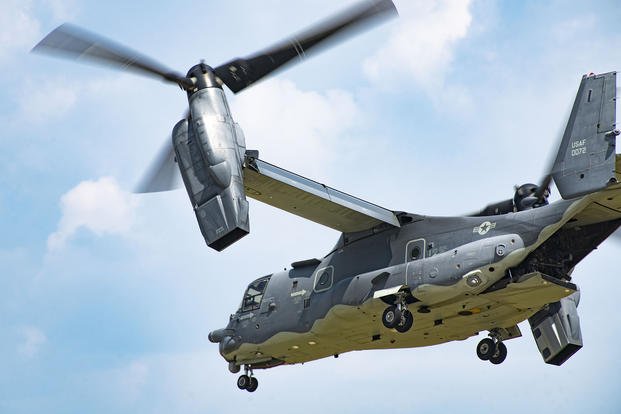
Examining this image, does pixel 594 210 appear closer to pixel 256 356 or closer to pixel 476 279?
pixel 476 279

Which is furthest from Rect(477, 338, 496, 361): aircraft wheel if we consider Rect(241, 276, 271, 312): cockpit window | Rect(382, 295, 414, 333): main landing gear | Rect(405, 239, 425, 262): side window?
Rect(241, 276, 271, 312): cockpit window

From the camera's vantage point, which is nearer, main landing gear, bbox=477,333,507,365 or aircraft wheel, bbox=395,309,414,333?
aircraft wheel, bbox=395,309,414,333

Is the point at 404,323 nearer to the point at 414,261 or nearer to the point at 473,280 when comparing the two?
the point at 414,261

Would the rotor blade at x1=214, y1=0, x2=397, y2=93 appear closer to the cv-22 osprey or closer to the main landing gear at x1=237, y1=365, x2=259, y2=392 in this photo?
the cv-22 osprey

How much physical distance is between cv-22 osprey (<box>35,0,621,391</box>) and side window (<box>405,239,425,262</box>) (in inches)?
1.4

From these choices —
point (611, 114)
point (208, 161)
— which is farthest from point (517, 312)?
point (208, 161)

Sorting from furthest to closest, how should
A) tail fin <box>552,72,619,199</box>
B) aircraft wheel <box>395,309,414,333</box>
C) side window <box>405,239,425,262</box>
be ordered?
side window <box>405,239,425,262</box>, aircraft wheel <box>395,309,414,333</box>, tail fin <box>552,72,619,199</box>

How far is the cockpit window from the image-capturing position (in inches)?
1439

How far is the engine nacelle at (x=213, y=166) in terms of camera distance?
2928 cm

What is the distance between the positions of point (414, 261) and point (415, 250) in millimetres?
418

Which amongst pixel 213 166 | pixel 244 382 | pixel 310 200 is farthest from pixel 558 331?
pixel 213 166

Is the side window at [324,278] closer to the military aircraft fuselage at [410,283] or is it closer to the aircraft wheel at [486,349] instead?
the military aircraft fuselage at [410,283]

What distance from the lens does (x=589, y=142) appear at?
94.7ft

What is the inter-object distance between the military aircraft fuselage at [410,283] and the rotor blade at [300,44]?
5344 millimetres
